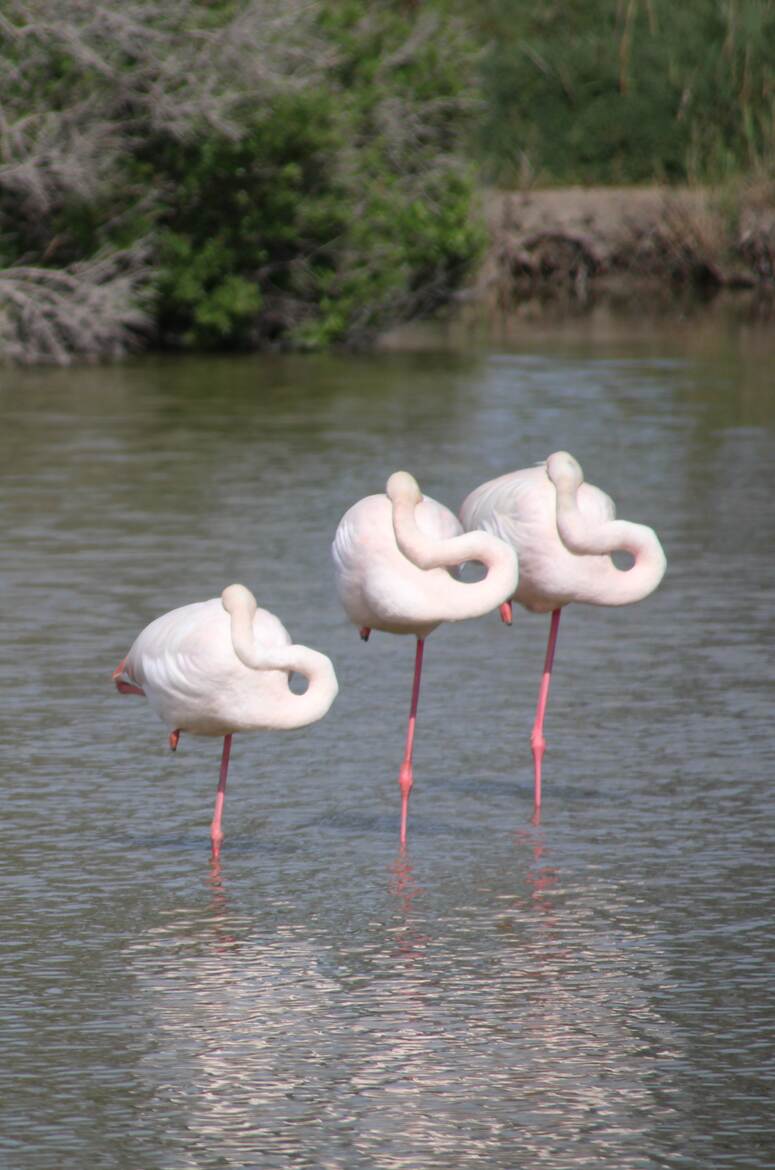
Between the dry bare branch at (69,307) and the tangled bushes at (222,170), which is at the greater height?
the tangled bushes at (222,170)

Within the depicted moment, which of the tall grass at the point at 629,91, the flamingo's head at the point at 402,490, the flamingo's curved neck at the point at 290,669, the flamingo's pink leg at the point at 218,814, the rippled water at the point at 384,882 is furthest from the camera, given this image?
the tall grass at the point at 629,91

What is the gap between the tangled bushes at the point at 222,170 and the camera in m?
23.1

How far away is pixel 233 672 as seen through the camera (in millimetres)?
6500

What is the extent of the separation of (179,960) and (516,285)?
1186 inches

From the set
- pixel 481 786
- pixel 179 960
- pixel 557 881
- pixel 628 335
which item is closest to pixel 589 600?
pixel 481 786

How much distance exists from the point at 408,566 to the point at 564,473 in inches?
27.8

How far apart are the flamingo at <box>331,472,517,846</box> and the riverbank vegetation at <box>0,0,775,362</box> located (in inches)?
630

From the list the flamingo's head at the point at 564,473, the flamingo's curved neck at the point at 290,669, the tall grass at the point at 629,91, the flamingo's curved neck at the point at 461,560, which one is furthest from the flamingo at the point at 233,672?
the tall grass at the point at 629,91

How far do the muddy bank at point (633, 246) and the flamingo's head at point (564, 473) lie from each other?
86.3 ft

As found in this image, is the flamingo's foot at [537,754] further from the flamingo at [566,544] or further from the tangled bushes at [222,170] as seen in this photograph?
the tangled bushes at [222,170]

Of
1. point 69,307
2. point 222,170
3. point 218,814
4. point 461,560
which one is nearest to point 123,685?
point 218,814

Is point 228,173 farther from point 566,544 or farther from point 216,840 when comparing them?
point 216,840

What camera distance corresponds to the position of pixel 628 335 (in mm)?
27266

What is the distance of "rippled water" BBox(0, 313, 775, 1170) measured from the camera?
4812mm
